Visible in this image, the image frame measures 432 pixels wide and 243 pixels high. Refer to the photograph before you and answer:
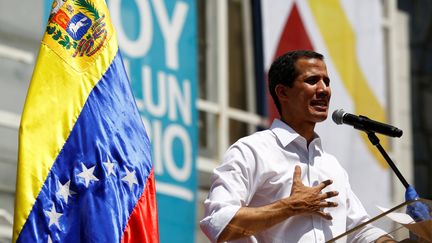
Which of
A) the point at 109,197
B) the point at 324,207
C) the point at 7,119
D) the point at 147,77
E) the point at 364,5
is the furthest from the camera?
the point at 364,5

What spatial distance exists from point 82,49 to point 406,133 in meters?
11.4

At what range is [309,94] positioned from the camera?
648 centimetres

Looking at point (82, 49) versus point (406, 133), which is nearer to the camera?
point (82, 49)

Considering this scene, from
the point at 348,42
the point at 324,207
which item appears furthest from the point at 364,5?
the point at 324,207

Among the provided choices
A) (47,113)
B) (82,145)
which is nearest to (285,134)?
(82,145)

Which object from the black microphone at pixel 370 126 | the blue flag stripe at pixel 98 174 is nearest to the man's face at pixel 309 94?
the black microphone at pixel 370 126

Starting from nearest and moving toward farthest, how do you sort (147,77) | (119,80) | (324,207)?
(324,207) → (119,80) → (147,77)

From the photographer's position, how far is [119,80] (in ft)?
23.8

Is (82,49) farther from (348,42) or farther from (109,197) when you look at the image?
(348,42)

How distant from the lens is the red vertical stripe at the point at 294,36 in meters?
14.0

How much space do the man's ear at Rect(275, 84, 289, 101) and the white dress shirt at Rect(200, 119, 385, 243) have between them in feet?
0.36

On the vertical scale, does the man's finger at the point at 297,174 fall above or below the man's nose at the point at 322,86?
below

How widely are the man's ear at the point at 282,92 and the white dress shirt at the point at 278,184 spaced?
109mm

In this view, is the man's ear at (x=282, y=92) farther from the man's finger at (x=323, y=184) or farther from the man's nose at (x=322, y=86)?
the man's finger at (x=323, y=184)
